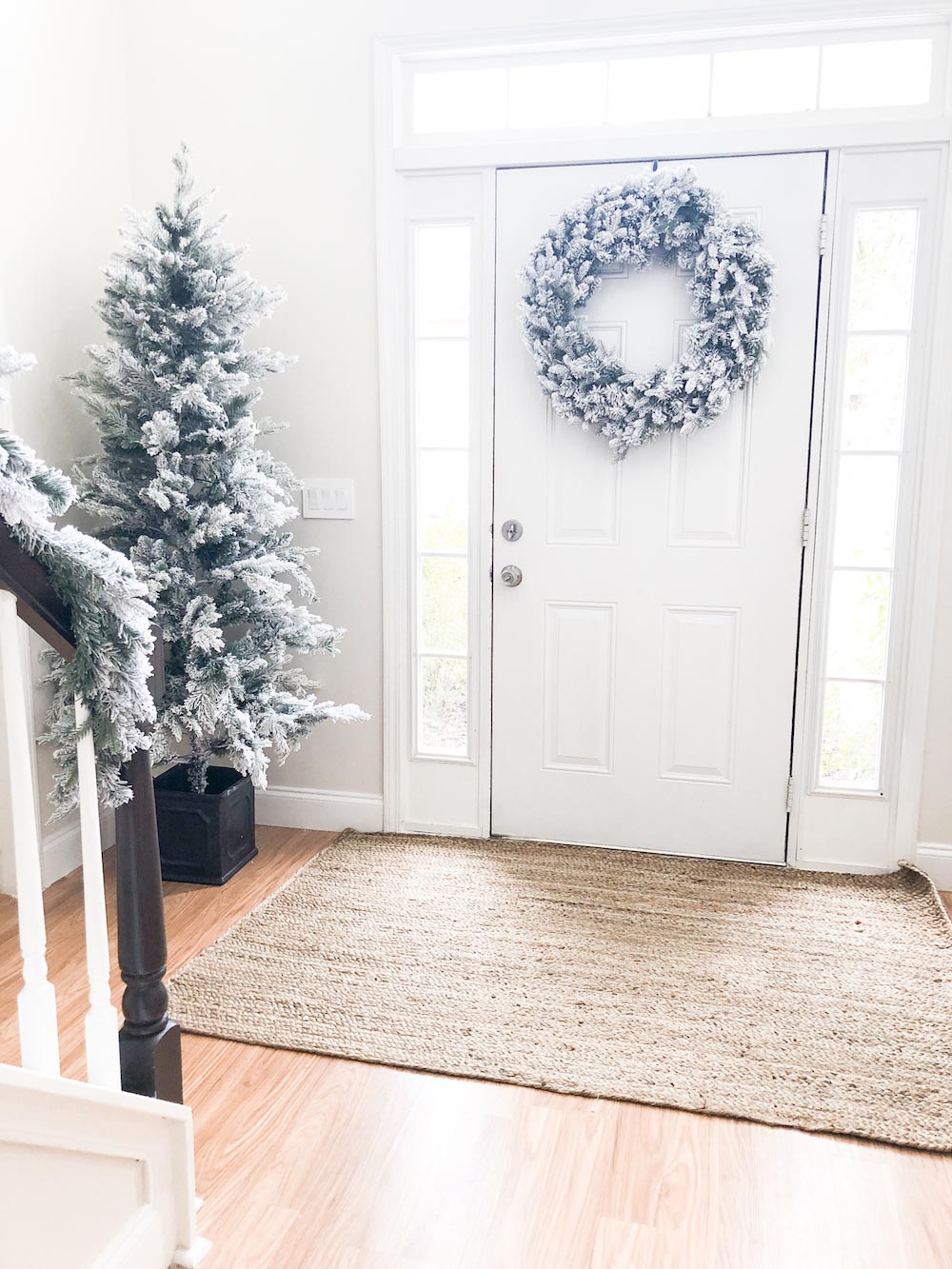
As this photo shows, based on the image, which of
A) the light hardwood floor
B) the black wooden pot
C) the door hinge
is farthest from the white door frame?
the light hardwood floor

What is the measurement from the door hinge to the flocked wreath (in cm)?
39

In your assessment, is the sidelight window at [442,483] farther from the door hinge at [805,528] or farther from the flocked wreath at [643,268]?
the door hinge at [805,528]

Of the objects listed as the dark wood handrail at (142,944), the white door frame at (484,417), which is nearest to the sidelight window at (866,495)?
the white door frame at (484,417)

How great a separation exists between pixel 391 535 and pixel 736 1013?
1704 millimetres

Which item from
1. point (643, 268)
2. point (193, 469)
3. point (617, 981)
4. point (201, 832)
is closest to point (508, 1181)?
point (617, 981)

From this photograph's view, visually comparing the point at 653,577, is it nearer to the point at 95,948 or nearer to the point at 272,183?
the point at 272,183

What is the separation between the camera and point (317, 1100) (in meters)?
1.98

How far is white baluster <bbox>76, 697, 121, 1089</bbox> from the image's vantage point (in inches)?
53.7

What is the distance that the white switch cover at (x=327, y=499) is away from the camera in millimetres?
3197

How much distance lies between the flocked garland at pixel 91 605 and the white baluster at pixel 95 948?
0.03 meters

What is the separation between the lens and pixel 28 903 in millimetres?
1266

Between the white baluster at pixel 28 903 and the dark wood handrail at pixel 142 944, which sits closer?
the white baluster at pixel 28 903

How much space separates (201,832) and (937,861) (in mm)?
2156

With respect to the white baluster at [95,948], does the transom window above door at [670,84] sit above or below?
above
